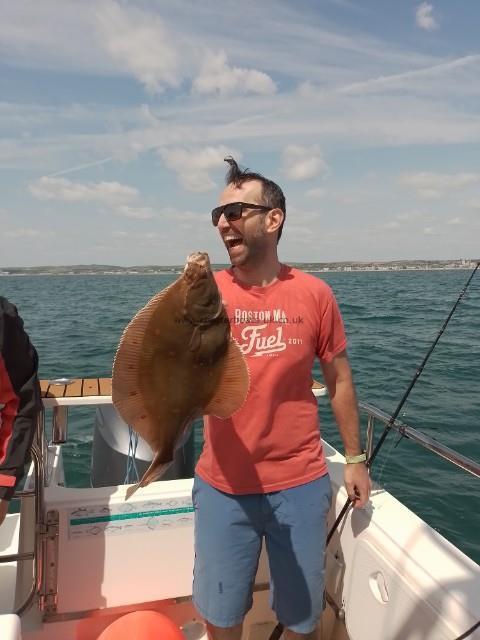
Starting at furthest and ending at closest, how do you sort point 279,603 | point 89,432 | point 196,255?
point 89,432
point 279,603
point 196,255

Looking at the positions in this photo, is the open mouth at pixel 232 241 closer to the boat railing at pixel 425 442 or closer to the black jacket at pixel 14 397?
the black jacket at pixel 14 397

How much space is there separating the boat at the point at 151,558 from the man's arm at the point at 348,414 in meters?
0.19

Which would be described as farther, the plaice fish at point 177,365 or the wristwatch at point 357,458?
the wristwatch at point 357,458

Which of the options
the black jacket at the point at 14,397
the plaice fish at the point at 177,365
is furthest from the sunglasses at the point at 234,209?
the black jacket at the point at 14,397

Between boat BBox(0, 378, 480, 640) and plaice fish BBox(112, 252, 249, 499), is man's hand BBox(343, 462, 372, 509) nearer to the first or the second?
boat BBox(0, 378, 480, 640)

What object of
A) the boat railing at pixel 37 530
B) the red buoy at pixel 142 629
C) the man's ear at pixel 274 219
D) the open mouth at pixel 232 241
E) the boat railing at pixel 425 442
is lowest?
the red buoy at pixel 142 629

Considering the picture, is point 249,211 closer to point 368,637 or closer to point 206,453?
point 206,453

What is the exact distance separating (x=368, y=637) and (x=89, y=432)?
25.0ft

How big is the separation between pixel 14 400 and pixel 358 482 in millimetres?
1746

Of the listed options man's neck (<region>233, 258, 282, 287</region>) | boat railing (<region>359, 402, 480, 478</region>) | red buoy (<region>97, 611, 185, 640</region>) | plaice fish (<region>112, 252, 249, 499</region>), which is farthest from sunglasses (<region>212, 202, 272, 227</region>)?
red buoy (<region>97, 611, 185, 640</region>)

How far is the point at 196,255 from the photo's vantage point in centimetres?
168

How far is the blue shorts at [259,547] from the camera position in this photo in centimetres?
246

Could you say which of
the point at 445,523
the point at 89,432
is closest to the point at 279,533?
the point at 445,523

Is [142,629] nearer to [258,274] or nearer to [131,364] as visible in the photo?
[131,364]
